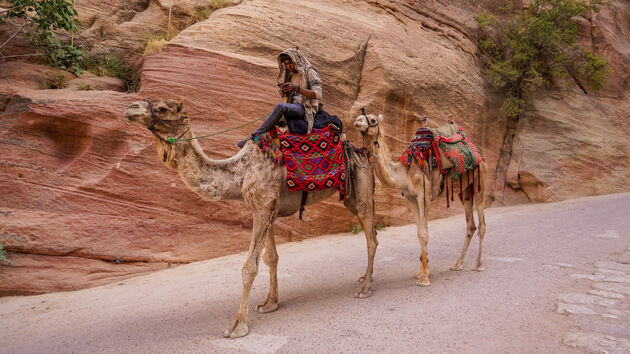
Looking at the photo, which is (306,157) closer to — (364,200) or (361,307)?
(364,200)

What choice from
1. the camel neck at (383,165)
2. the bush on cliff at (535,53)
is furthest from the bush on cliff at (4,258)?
the bush on cliff at (535,53)

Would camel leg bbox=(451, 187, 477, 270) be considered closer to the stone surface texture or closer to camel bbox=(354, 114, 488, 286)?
camel bbox=(354, 114, 488, 286)

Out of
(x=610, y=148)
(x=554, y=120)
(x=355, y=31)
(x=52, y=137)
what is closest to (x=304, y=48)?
(x=355, y=31)

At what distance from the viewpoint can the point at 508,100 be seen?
12438 millimetres

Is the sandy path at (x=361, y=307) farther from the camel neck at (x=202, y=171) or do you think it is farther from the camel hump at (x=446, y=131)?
the camel hump at (x=446, y=131)

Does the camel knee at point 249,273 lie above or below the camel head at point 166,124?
below

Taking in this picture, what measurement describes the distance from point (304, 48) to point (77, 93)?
504cm

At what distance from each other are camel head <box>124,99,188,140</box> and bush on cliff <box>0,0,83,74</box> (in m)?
5.58

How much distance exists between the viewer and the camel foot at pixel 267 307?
4.33 metres

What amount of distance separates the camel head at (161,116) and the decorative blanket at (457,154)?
3.78 meters

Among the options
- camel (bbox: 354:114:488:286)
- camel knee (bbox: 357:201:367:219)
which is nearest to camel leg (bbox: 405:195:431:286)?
camel (bbox: 354:114:488:286)

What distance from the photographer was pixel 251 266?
12.8ft

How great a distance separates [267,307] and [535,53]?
13.1 m

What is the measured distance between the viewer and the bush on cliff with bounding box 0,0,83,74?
7.26m
